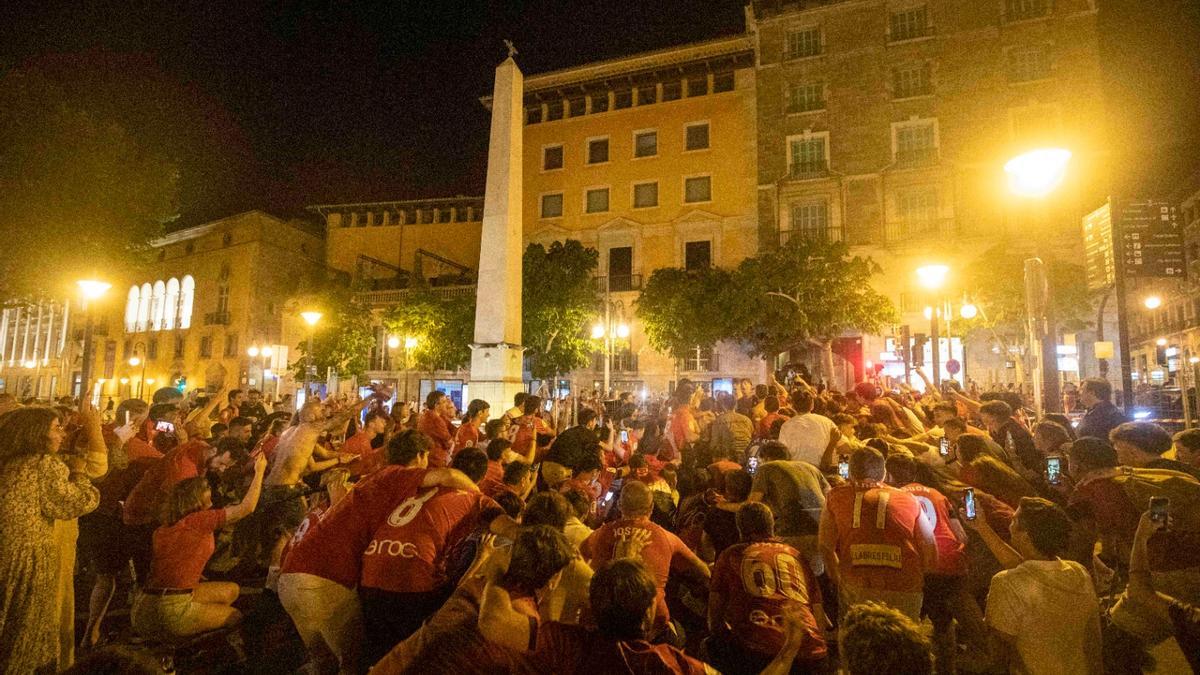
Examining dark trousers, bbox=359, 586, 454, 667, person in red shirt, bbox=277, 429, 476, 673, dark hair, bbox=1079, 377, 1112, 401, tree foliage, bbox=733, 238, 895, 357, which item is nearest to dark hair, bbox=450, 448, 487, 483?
person in red shirt, bbox=277, 429, 476, 673

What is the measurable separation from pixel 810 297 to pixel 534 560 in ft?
79.8

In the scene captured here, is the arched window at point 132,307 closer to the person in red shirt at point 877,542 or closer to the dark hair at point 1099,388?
the person in red shirt at point 877,542

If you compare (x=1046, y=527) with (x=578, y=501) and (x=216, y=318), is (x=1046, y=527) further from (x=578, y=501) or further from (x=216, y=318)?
(x=216, y=318)

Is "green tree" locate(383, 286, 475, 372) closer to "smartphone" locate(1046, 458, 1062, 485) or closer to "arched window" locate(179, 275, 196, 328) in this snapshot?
"arched window" locate(179, 275, 196, 328)

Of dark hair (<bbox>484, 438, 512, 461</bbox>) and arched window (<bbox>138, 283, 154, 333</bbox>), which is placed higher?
arched window (<bbox>138, 283, 154, 333</bbox>)

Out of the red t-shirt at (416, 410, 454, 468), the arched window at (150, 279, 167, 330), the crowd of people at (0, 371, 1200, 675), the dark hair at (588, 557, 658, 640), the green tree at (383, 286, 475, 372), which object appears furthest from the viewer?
the arched window at (150, 279, 167, 330)

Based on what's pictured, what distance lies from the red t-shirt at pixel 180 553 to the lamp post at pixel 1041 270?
7392 mm

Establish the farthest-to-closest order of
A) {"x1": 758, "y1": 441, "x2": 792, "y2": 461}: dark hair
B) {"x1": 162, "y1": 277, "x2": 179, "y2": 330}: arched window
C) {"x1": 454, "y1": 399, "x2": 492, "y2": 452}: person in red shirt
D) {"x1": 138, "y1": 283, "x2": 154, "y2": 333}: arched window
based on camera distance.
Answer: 1. {"x1": 138, "y1": 283, "x2": 154, "y2": 333}: arched window
2. {"x1": 162, "y1": 277, "x2": 179, "y2": 330}: arched window
3. {"x1": 454, "y1": 399, "x2": 492, "y2": 452}: person in red shirt
4. {"x1": 758, "y1": 441, "x2": 792, "y2": 461}: dark hair

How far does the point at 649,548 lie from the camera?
11.8ft

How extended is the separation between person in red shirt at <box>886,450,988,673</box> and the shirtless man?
17.4 feet

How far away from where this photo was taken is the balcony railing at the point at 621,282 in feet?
105

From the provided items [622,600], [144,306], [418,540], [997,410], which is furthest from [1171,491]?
[144,306]

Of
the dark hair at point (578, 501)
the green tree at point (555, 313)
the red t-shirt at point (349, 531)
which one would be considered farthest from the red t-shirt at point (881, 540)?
the green tree at point (555, 313)

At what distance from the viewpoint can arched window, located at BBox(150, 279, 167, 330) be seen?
43.3 meters
